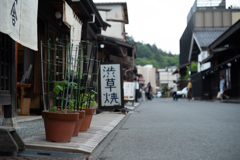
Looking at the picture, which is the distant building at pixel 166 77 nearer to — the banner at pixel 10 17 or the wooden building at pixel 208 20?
the wooden building at pixel 208 20

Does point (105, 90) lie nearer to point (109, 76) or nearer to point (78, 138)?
point (109, 76)

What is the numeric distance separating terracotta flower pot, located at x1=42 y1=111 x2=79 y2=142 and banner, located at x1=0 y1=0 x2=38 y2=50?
1377 millimetres

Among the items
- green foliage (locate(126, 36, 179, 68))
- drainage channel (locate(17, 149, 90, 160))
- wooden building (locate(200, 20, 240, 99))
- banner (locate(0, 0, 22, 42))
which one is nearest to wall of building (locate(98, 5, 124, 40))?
wooden building (locate(200, 20, 240, 99))

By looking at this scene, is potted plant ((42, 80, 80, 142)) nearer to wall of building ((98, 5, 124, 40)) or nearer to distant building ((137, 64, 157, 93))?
wall of building ((98, 5, 124, 40))

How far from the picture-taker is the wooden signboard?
33.4ft

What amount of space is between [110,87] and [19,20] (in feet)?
18.8

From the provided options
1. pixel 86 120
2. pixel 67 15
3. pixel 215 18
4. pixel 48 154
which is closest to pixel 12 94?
pixel 86 120

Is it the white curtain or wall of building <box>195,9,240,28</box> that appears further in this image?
wall of building <box>195,9,240,28</box>

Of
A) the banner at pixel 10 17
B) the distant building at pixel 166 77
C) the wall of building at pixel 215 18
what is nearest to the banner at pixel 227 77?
the banner at pixel 10 17

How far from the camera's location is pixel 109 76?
33.6 ft

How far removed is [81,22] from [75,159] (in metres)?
6.68

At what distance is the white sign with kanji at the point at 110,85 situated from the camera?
1019cm

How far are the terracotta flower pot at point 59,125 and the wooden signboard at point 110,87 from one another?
612 centimetres

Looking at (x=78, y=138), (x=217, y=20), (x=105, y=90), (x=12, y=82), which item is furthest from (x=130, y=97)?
(x=217, y=20)
